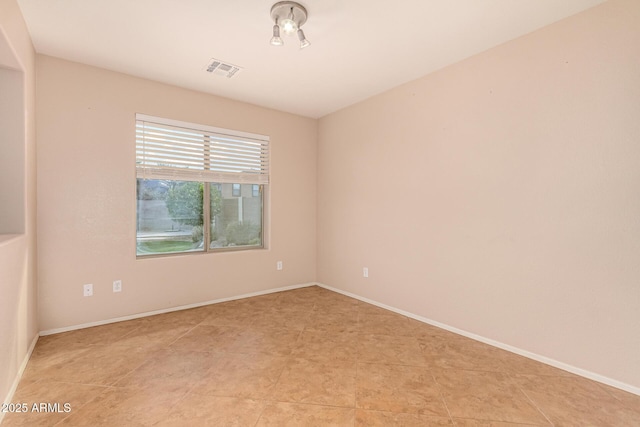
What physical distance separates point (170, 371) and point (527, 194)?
10.2 feet

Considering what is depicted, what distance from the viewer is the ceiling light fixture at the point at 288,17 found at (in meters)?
2.10

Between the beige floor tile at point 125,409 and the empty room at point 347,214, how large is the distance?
0.01 meters

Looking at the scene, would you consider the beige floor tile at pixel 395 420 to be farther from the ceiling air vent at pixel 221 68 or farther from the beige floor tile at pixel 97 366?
the ceiling air vent at pixel 221 68

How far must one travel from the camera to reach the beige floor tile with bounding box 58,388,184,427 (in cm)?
167

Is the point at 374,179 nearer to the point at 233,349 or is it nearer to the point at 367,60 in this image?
the point at 367,60

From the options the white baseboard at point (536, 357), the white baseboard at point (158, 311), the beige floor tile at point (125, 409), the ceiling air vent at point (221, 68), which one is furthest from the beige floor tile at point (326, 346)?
the ceiling air vent at point (221, 68)

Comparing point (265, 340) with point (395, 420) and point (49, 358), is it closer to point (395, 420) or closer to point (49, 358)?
point (395, 420)

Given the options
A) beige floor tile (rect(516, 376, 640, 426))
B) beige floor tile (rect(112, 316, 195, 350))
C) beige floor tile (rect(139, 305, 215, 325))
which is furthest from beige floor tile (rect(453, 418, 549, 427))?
beige floor tile (rect(139, 305, 215, 325))

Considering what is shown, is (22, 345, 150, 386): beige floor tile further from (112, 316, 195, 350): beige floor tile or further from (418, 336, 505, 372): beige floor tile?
(418, 336, 505, 372): beige floor tile

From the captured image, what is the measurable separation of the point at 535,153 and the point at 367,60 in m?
1.69

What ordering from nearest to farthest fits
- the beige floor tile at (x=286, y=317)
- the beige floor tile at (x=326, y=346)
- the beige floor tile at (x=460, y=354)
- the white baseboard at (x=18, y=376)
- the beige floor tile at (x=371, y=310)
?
the white baseboard at (x=18, y=376), the beige floor tile at (x=460, y=354), the beige floor tile at (x=326, y=346), the beige floor tile at (x=286, y=317), the beige floor tile at (x=371, y=310)

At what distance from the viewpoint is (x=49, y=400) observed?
1856 millimetres

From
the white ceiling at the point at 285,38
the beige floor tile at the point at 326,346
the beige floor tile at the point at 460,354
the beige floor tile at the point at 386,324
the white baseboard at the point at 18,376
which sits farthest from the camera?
the beige floor tile at the point at 386,324

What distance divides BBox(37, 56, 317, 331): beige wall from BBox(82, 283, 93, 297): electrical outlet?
32 millimetres
